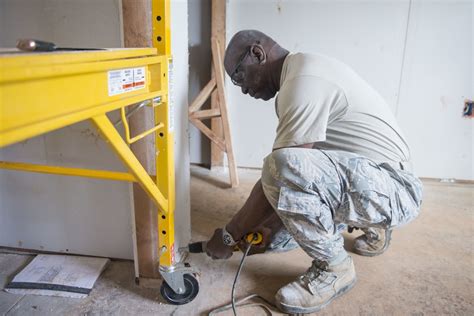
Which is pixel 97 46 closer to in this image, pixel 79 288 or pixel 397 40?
pixel 79 288

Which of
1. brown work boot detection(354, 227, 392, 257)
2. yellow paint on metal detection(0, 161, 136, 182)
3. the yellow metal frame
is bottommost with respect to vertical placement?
brown work boot detection(354, 227, 392, 257)

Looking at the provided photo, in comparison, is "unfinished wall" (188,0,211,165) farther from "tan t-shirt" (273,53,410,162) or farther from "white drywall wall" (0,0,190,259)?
"tan t-shirt" (273,53,410,162)

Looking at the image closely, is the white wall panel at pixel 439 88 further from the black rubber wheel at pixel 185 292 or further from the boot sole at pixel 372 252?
the black rubber wheel at pixel 185 292

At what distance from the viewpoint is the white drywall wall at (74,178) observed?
4.41 feet

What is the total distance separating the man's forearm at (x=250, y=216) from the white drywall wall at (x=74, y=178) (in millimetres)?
337

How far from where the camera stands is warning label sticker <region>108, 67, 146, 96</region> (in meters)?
0.80

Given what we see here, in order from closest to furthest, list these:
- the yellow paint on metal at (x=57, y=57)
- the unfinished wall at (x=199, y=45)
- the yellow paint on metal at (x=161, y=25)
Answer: the yellow paint on metal at (x=57, y=57), the yellow paint on metal at (x=161, y=25), the unfinished wall at (x=199, y=45)

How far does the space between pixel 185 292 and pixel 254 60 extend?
91 cm

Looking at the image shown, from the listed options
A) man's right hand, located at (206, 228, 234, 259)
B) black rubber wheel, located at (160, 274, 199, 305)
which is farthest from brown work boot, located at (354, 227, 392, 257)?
black rubber wheel, located at (160, 274, 199, 305)

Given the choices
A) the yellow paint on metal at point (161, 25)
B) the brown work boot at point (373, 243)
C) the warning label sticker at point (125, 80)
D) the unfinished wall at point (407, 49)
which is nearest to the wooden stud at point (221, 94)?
the unfinished wall at point (407, 49)

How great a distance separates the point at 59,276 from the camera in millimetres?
1464

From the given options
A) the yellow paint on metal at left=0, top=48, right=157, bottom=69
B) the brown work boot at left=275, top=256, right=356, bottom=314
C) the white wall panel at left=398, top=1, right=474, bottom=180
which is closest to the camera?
the yellow paint on metal at left=0, top=48, right=157, bottom=69

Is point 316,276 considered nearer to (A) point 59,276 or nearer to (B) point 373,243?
(B) point 373,243

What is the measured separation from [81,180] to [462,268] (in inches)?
67.7
